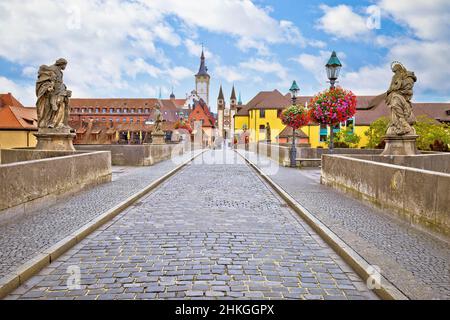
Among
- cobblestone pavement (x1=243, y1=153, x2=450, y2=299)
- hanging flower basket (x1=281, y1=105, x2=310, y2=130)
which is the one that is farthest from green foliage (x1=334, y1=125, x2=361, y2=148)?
cobblestone pavement (x1=243, y1=153, x2=450, y2=299)

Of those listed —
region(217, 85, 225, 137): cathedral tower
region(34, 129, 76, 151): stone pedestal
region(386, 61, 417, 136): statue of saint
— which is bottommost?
region(34, 129, 76, 151): stone pedestal

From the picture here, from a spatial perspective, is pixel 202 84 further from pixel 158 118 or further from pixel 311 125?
pixel 158 118

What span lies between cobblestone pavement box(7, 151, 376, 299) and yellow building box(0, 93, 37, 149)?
93.2 ft

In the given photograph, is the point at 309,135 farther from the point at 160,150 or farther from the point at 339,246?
the point at 339,246

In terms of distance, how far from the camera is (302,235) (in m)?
6.87

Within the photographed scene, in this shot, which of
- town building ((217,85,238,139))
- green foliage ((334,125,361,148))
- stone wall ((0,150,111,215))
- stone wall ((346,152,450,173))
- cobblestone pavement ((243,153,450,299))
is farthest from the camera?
town building ((217,85,238,139))

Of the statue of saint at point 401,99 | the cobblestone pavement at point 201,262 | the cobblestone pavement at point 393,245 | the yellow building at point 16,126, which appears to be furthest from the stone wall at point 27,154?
the yellow building at point 16,126

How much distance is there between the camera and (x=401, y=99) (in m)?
13.3

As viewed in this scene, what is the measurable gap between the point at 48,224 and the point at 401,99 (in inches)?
447

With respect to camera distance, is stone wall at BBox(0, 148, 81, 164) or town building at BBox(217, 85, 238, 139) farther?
town building at BBox(217, 85, 238, 139)

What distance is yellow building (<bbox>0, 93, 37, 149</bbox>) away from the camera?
34.8 meters

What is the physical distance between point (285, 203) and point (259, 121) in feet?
227

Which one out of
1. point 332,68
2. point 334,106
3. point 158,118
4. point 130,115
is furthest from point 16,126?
point 130,115

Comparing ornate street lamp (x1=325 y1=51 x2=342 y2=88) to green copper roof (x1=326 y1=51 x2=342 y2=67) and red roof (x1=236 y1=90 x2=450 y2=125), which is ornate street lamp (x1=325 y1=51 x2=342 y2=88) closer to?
green copper roof (x1=326 y1=51 x2=342 y2=67)
